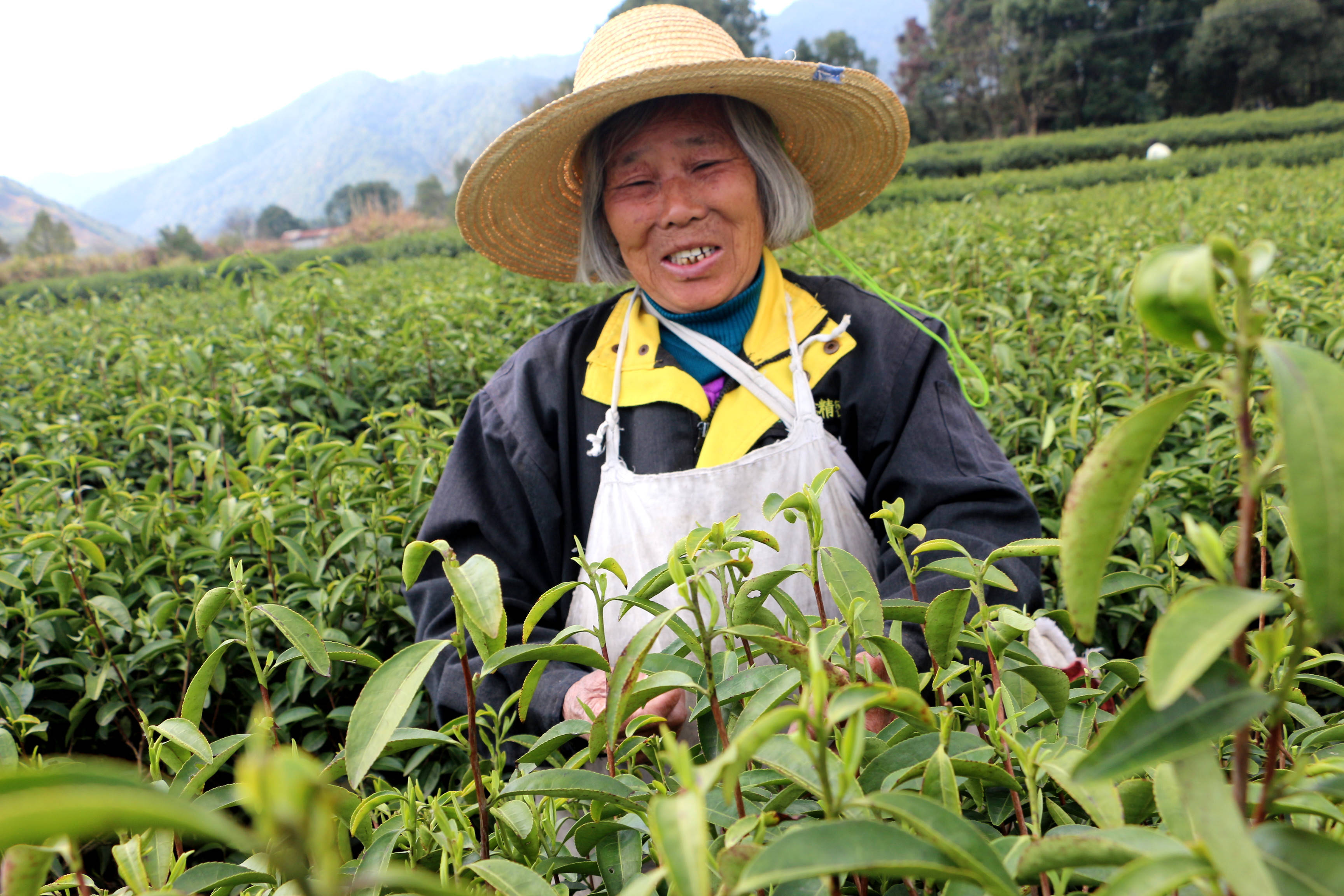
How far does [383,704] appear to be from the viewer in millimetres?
576

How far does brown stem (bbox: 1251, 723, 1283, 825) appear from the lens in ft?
1.33

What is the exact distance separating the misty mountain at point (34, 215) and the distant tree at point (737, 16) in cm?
9929

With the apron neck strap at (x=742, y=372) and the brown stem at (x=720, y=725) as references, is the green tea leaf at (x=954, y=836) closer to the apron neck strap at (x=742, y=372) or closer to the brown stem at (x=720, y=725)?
the brown stem at (x=720, y=725)

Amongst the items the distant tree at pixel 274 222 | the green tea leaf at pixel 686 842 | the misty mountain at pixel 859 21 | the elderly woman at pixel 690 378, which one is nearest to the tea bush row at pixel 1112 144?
the elderly woman at pixel 690 378

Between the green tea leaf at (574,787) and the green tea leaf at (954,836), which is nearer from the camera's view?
the green tea leaf at (954,836)

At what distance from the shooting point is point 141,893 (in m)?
0.58

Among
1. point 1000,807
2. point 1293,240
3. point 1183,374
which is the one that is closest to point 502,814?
point 1000,807

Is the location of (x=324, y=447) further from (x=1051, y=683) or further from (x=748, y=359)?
(x=1051, y=683)

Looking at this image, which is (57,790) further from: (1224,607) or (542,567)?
(542,567)

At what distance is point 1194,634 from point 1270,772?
122 millimetres

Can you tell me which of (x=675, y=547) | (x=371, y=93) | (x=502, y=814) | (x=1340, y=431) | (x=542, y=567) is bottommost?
(x=542, y=567)

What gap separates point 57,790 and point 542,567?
1511mm

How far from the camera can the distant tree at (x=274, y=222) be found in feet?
199

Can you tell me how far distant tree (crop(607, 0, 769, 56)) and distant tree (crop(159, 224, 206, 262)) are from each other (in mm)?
20871
